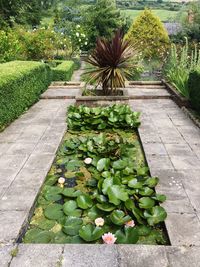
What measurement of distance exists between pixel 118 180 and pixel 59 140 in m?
1.79

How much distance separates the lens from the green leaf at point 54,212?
2982mm

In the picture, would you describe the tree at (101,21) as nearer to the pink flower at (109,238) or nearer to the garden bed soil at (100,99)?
the garden bed soil at (100,99)

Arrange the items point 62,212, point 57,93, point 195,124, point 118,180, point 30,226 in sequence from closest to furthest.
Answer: point 30,226, point 62,212, point 118,180, point 195,124, point 57,93

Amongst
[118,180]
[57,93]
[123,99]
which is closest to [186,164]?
[118,180]

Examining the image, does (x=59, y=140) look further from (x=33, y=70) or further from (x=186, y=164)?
(x=33, y=70)

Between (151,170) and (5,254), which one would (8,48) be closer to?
(151,170)

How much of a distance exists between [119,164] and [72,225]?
46.9 inches

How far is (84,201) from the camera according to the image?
311cm

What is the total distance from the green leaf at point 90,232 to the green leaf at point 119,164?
117 cm

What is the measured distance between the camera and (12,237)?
253 centimetres

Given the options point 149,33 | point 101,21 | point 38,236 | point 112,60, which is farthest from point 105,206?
point 101,21

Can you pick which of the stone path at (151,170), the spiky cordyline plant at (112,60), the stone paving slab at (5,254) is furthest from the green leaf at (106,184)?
the spiky cordyline plant at (112,60)

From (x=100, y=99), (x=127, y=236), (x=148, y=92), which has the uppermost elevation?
(x=127, y=236)

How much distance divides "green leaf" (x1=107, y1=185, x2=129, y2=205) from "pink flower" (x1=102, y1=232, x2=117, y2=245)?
1.59 feet
